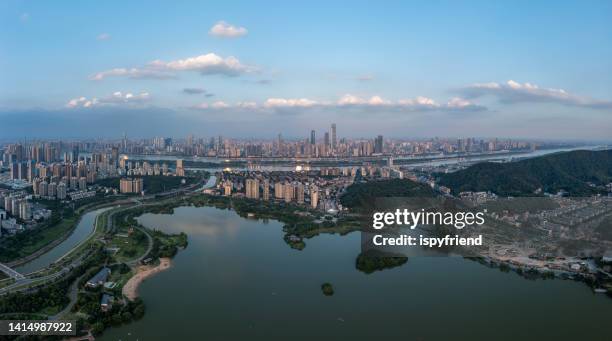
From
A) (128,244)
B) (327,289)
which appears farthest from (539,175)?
(128,244)

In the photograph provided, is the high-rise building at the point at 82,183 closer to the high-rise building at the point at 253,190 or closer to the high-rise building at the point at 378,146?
the high-rise building at the point at 253,190

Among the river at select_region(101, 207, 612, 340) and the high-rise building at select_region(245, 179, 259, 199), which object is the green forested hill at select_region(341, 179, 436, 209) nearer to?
the high-rise building at select_region(245, 179, 259, 199)

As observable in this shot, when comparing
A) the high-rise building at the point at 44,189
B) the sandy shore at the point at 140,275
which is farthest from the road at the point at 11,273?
the high-rise building at the point at 44,189

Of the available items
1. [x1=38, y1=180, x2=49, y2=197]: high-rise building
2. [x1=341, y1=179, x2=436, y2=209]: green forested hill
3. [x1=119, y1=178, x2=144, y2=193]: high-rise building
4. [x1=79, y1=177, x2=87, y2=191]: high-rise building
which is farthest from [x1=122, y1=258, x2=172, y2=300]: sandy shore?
[x1=79, y1=177, x2=87, y2=191]: high-rise building

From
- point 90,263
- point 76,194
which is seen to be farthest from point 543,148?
point 90,263

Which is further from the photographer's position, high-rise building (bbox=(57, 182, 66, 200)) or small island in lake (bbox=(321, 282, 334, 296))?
high-rise building (bbox=(57, 182, 66, 200))

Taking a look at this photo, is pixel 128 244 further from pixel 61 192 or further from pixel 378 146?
pixel 378 146

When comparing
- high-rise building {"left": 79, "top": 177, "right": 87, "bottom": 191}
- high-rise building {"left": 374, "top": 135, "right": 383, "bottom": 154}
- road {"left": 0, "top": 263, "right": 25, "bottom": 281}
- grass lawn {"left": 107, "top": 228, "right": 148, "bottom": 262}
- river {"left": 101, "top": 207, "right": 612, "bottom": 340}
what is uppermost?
Answer: high-rise building {"left": 374, "top": 135, "right": 383, "bottom": 154}

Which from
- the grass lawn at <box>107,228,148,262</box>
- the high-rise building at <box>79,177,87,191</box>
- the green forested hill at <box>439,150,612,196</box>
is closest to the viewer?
the grass lawn at <box>107,228,148,262</box>
